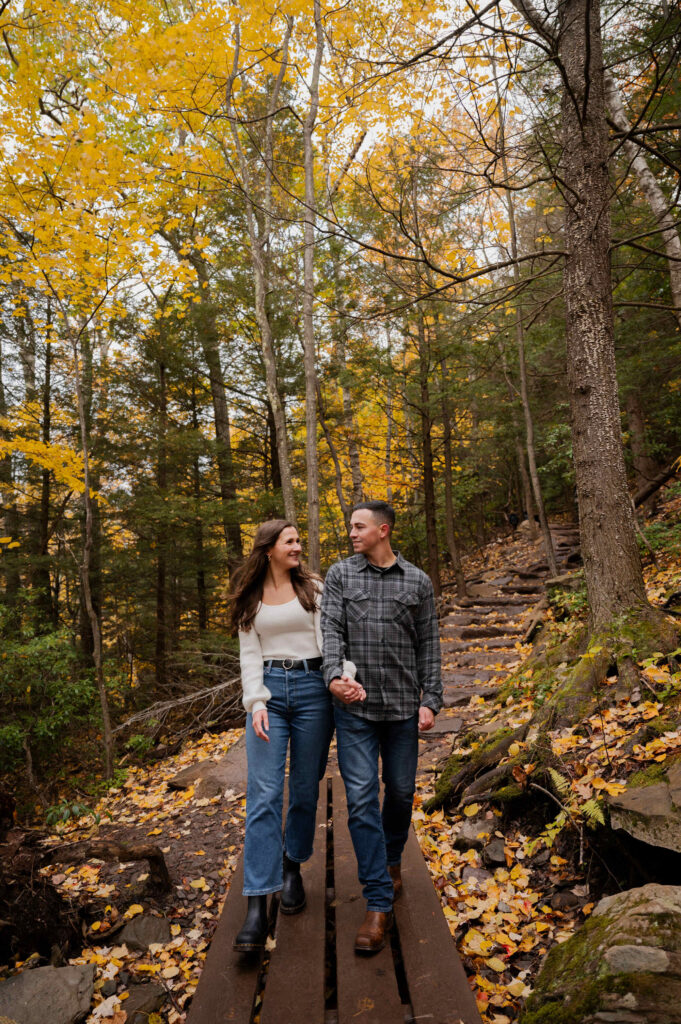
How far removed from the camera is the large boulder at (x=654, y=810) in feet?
7.56

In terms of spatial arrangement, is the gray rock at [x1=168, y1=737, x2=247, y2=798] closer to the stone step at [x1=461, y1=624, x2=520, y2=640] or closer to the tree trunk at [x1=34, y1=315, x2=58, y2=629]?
the stone step at [x1=461, y1=624, x2=520, y2=640]

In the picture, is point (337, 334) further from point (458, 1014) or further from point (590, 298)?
point (458, 1014)

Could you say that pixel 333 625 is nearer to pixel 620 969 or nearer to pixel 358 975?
pixel 358 975

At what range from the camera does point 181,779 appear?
6.12 m

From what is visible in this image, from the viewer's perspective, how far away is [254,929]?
2.43 metres

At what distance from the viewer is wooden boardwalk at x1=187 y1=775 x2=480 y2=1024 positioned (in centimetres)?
207

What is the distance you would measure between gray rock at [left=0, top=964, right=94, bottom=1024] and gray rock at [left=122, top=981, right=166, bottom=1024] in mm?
198

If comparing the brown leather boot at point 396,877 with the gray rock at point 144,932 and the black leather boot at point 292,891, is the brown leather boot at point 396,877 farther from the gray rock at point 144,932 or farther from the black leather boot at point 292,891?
the gray rock at point 144,932

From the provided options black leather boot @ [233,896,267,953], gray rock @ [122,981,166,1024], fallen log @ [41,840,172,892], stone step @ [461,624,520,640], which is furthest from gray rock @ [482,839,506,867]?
stone step @ [461,624,520,640]

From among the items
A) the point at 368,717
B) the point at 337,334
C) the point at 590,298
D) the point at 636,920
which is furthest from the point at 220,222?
the point at 636,920

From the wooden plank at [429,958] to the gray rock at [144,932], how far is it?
4.93 feet

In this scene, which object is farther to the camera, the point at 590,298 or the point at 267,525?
the point at 590,298

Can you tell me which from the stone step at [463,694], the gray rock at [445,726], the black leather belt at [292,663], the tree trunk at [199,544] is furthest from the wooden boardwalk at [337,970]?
the tree trunk at [199,544]

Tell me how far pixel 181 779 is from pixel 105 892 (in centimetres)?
270
